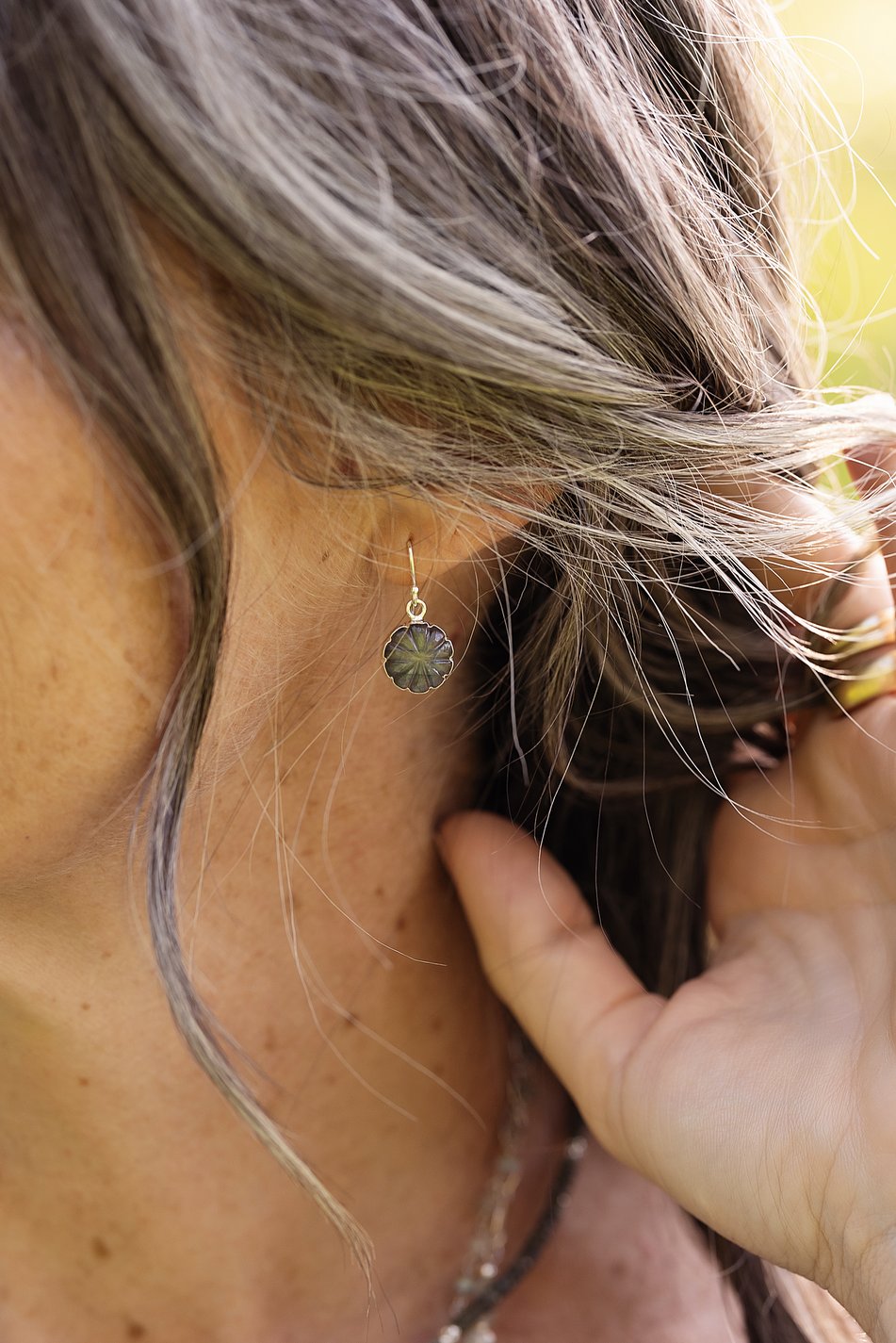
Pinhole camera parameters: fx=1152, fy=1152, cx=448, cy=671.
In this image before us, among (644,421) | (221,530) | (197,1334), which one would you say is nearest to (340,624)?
(221,530)

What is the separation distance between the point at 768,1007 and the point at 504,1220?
0.60 m

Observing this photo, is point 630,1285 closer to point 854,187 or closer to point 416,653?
point 416,653

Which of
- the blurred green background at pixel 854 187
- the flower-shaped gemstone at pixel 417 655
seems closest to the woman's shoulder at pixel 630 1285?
the flower-shaped gemstone at pixel 417 655

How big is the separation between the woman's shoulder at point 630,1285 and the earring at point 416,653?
0.91 metres

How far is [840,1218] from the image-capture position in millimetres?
1073

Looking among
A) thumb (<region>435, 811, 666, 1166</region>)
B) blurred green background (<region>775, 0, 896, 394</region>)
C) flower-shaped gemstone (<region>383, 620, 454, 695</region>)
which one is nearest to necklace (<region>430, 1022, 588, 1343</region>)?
thumb (<region>435, 811, 666, 1166</region>)

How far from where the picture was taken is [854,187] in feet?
4.34

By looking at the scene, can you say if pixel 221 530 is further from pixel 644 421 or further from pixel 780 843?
pixel 780 843

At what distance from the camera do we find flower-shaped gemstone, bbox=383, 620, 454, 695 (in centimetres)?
107

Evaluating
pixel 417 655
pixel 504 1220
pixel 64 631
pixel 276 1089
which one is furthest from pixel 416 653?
pixel 504 1220

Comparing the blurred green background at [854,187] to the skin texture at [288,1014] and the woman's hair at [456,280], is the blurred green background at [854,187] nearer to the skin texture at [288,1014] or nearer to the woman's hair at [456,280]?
the woman's hair at [456,280]

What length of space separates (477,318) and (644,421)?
0.20m

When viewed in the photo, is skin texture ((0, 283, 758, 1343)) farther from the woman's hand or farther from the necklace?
the woman's hand

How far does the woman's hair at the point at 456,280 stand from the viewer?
0.78 meters
